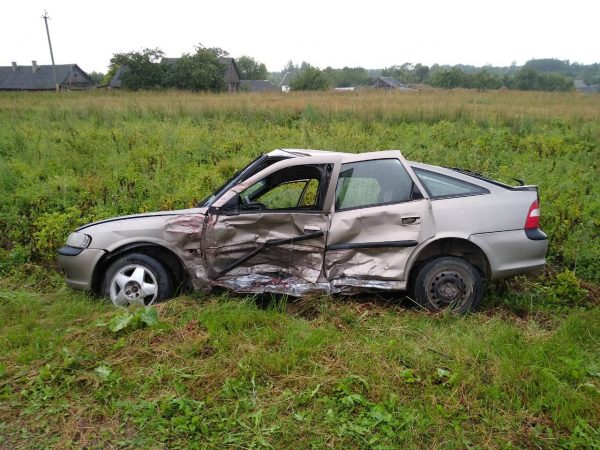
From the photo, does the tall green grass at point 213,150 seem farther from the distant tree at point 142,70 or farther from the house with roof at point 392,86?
the distant tree at point 142,70

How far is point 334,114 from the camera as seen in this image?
13484mm

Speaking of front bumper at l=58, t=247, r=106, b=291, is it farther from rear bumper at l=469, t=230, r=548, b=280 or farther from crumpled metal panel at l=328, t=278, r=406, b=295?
rear bumper at l=469, t=230, r=548, b=280

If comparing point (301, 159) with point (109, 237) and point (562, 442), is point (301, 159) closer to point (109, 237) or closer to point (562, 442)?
point (109, 237)

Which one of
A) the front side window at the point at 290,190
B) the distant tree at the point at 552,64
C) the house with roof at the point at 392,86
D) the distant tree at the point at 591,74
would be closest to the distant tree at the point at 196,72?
the house with roof at the point at 392,86

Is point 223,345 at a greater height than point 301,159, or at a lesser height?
lesser

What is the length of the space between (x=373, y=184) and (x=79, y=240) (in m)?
2.78

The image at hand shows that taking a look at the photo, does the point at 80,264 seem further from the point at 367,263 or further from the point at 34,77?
the point at 34,77

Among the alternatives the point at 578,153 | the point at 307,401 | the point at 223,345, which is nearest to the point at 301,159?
the point at 223,345

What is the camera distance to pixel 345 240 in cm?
407

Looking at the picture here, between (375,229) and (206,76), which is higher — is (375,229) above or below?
below

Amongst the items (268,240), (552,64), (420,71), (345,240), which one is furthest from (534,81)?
(268,240)

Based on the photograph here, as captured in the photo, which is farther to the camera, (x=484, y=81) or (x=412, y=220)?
(x=484, y=81)

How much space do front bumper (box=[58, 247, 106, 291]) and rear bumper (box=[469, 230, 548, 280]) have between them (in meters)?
3.38

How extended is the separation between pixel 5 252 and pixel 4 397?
3.33 m
